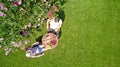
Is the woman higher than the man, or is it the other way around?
the man

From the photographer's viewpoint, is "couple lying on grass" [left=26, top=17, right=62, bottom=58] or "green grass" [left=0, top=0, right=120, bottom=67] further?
"green grass" [left=0, top=0, right=120, bottom=67]

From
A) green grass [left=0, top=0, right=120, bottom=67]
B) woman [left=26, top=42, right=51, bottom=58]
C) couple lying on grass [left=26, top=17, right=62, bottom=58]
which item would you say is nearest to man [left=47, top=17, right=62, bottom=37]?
couple lying on grass [left=26, top=17, right=62, bottom=58]

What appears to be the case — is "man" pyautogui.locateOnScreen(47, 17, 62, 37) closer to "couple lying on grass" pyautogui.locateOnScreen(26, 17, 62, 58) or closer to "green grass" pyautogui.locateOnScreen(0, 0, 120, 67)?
"couple lying on grass" pyautogui.locateOnScreen(26, 17, 62, 58)

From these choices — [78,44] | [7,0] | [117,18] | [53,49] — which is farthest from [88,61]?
[7,0]

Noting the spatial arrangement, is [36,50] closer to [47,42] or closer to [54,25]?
[47,42]

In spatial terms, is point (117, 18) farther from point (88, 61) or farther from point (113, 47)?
point (88, 61)

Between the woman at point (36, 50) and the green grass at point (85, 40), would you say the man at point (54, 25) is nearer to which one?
the green grass at point (85, 40)

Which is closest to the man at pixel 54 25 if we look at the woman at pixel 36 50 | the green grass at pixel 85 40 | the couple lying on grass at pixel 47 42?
the couple lying on grass at pixel 47 42
